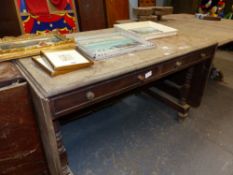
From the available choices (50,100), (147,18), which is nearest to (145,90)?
(147,18)

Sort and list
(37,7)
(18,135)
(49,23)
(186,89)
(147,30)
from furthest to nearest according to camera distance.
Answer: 1. (49,23)
2. (37,7)
3. (186,89)
4. (147,30)
5. (18,135)

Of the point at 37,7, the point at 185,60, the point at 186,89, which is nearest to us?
the point at 185,60

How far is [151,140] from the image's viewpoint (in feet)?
5.35

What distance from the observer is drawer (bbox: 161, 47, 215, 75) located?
4.04ft

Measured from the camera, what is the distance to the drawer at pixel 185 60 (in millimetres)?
1232

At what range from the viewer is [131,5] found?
143 inches

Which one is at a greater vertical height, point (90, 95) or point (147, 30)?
point (147, 30)

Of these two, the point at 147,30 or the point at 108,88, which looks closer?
the point at 108,88

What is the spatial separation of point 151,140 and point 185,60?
0.73 metres

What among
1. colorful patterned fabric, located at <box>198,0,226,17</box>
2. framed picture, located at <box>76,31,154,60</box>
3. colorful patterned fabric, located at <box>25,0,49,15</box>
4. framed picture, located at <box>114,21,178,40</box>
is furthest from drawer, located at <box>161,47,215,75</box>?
colorful patterned fabric, located at <box>198,0,226,17</box>

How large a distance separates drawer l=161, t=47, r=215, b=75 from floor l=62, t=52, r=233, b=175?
0.66 meters

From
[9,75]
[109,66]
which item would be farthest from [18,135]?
[109,66]

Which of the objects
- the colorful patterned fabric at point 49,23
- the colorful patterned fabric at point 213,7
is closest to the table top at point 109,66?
the colorful patterned fabric at point 49,23

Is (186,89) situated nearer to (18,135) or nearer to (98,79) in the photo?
(98,79)
